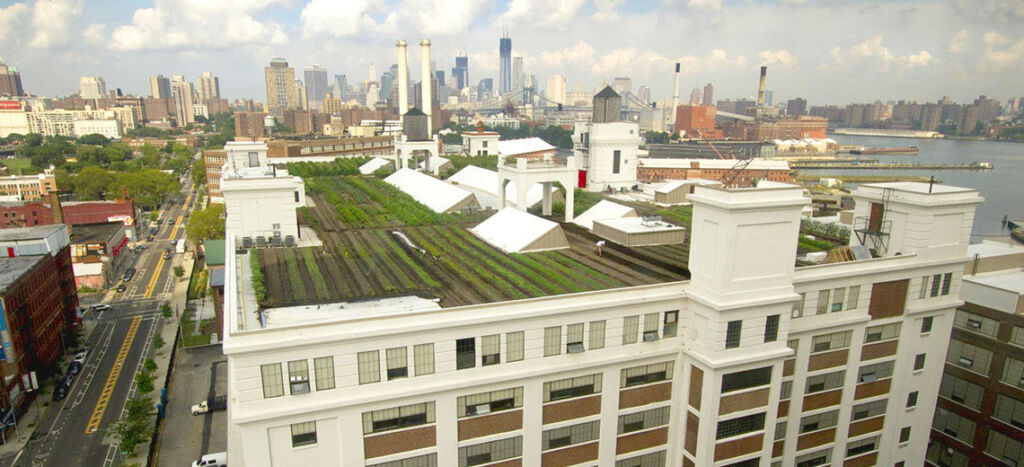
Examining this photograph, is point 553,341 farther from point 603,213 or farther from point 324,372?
point 603,213

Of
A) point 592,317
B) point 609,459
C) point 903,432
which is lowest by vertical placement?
point 903,432

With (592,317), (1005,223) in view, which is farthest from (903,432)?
(1005,223)

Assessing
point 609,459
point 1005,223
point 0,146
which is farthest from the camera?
point 0,146

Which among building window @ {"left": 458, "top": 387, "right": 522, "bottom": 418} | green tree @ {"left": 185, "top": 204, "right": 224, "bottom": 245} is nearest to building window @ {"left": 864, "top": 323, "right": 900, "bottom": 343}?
building window @ {"left": 458, "top": 387, "right": 522, "bottom": 418}

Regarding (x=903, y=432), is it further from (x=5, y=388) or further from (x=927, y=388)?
(x=5, y=388)

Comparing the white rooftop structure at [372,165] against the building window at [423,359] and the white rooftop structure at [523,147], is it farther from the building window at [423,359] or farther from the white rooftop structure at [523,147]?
the building window at [423,359]

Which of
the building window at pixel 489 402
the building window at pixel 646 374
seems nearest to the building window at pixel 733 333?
the building window at pixel 646 374

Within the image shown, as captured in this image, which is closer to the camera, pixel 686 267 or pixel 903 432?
pixel 686 267

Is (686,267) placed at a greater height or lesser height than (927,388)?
greater
